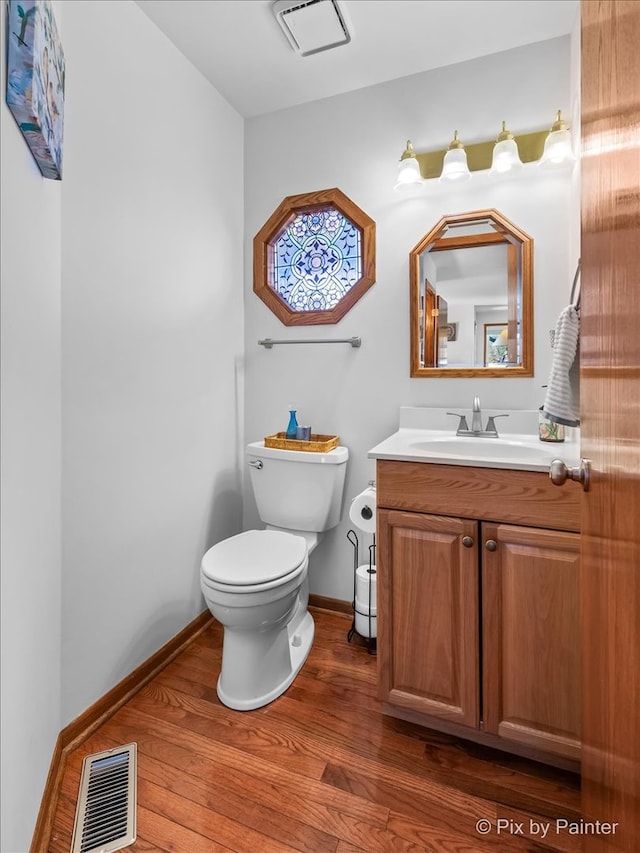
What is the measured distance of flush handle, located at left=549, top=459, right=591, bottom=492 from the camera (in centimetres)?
77

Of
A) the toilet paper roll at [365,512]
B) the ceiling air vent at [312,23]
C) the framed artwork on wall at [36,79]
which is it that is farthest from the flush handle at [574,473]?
the ceiling air vent at [312,23]

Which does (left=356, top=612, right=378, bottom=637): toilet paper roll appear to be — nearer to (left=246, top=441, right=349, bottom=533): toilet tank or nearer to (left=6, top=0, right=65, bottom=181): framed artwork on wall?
(left=246, top=441, right=349, bottom=533): toilet tank

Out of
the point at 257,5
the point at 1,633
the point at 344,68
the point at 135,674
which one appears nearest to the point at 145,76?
the point at 257,5

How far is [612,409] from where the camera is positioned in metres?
0.58

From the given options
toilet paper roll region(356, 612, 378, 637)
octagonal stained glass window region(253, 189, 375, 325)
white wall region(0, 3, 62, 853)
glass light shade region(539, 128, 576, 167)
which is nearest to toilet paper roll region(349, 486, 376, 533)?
toilet paper roll region(356, 612, 378, 637)

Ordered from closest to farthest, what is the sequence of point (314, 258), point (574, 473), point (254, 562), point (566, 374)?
point (574, 473) → point (566, 374) → point (254, 562) → point (314, 258)

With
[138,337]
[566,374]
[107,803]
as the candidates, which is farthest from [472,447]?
[107,803]

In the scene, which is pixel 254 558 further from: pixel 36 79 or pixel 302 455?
Answer: pixel 36 79

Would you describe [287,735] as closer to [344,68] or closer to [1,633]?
[1,633]

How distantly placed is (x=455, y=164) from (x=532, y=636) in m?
1.71

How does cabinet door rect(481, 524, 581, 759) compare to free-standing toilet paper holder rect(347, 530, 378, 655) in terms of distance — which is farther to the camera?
free-standing toilet paper holder rect(347, 530, 378, 655)

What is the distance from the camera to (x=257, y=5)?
1.56 m

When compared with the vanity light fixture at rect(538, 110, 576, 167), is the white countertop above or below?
below

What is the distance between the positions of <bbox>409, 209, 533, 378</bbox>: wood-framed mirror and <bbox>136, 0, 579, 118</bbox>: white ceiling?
646 millimetres
